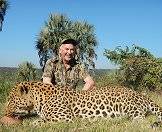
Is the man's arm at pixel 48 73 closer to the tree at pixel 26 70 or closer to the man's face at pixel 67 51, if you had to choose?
the man's face at pixel 67 51

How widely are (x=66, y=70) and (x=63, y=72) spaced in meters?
0.08

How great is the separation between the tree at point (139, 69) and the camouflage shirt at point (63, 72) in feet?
31.7

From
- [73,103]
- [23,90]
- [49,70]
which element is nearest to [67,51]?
[49,70]

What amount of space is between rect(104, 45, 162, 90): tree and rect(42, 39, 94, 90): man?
31.6ft

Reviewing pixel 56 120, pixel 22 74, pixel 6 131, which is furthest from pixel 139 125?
pixel 22 74

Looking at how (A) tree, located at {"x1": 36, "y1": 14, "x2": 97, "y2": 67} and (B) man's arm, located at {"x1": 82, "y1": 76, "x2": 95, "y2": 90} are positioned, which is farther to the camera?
(A) tree, located at {"x1": 36, "y1": 14, "x2": 97, "y2": 67}

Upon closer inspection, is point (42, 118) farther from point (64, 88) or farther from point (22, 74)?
point (22, 74)

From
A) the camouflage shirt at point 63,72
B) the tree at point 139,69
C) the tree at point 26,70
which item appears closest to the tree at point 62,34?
the tree at point 26,70

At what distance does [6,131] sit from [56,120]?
1.66 m

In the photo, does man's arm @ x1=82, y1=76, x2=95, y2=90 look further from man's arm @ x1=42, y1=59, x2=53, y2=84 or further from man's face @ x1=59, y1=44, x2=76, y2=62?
man's arm @ x1=42, y1=59, x2=53, y2=84

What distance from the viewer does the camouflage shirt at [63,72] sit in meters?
11.0

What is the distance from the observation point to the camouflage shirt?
10961 mm

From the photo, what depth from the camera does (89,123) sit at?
8.95 metres

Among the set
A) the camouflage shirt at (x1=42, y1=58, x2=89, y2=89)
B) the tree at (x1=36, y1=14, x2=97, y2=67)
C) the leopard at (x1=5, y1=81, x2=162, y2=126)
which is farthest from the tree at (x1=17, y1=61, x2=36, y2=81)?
the leopard at (x1=5, y1=81, x2=162, y2=126)
